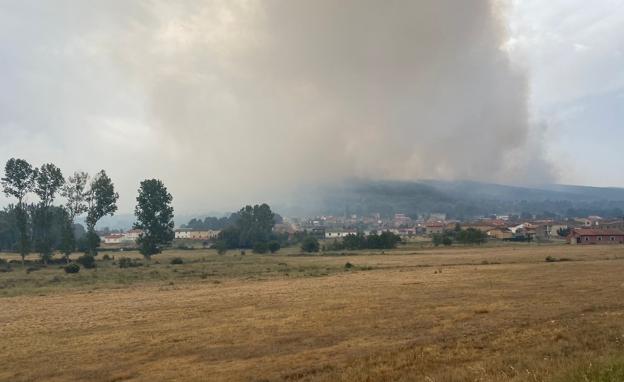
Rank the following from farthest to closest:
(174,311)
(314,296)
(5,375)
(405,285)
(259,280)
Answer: (259,280) < (405,285) < (314,296) < (174,311) < (5,375)

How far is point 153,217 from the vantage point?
376 ft

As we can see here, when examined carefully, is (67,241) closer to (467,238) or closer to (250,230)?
(250,230)

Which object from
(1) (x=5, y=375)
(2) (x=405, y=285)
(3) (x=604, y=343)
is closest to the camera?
(3) (x=604, y=343)

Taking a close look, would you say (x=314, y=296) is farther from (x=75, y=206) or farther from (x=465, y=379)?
(x=75, y=206)

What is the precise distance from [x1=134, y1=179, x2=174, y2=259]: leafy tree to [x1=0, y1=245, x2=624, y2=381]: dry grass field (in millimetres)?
62252

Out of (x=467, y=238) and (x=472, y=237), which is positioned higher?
(x=472, y=237)

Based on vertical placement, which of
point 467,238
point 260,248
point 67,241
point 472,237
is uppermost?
point 67,241

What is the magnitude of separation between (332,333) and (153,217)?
96690 millimetres

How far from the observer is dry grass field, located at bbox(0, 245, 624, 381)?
662 inches

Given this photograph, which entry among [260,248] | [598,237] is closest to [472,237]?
[598,237]

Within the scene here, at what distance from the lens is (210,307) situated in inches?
1465

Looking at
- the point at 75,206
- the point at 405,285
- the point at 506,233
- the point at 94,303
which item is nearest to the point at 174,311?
the point at 94,303

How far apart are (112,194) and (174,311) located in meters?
91.8

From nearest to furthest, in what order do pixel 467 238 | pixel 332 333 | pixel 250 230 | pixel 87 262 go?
1. pixel 332 333
2. pixel 87 262
3. pixel 467 238
4. pixel 250 230
